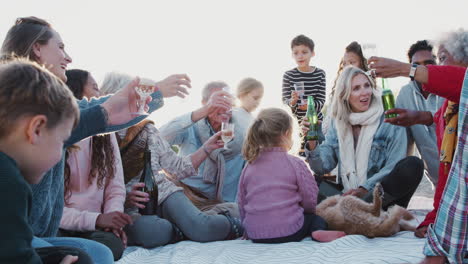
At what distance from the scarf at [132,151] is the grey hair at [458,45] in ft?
7.61

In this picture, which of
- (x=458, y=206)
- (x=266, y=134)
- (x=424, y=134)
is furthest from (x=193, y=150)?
(x=458, y=206)

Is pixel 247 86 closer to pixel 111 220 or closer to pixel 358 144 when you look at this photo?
pixel 358 144

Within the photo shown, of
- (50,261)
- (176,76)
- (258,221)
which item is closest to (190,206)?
(258,221)

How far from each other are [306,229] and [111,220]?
4.78ft

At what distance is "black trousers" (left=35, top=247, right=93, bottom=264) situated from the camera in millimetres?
1829

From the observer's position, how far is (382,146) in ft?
14.8

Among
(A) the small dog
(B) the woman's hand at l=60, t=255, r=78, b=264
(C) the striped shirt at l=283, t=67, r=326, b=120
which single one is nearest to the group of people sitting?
(B) the woman's hand at l=60, t=255, r=78, b=264

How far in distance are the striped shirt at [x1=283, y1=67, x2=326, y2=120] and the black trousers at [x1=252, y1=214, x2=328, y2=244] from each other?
276 cm

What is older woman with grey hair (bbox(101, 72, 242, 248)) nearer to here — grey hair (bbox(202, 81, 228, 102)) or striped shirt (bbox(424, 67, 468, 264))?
grey hair (bbox(202, 81, 228, 102))

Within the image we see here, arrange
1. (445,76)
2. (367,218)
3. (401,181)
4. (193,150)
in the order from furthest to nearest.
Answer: (193,150) < (401,181) < (367,218) < (445,76)

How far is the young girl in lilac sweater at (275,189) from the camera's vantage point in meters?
3.84

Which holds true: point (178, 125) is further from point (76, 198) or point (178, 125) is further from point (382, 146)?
point (382, 146)

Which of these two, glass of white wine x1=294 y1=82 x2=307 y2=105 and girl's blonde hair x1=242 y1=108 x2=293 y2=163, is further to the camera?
glass of white wine x1=294 y1=82 x2=307 y2=105

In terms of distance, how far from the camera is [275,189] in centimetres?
386
